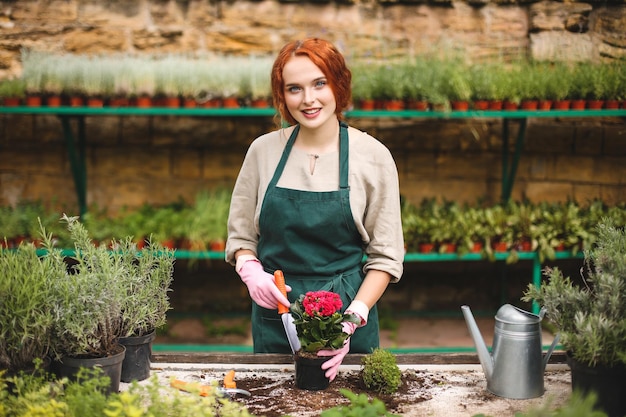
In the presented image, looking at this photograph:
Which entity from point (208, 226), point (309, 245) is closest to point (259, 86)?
point (208, 226)

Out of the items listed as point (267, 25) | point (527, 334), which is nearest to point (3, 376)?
point (527, 334)

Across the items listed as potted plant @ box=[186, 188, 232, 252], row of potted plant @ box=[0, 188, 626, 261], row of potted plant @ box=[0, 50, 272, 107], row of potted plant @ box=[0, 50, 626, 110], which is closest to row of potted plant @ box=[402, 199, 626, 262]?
row of potted plant @ box=[0, 188, 626, 261]

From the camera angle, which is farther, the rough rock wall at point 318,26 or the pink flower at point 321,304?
the rough rock wall at point 318,26

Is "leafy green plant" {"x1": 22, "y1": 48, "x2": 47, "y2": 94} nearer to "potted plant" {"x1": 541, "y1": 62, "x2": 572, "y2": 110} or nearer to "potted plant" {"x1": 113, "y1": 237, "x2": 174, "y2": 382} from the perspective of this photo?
"potted plant" {"x1": 113, "y1": 237, "x2": 174, "y2": 382}

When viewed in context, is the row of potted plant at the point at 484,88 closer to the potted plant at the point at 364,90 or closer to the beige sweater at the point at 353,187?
the potted plant at the point at 364,90

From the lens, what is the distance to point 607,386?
4.79ft

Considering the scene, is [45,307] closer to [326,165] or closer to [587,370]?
[326,165]

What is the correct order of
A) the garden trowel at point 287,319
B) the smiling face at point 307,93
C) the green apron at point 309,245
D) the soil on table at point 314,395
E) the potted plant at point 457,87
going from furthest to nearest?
1. the potted plant at point 457,87
2. the green apron at point 309,245
3. the smiling face at point 307,93
4. the garden trowel at point 287,319
5. the soil on table at point 314,395

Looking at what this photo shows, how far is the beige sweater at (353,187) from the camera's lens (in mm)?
2068

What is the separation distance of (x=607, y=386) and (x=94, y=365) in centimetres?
108

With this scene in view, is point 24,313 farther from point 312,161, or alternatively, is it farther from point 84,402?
point 312,161

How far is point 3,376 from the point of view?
1507 mm

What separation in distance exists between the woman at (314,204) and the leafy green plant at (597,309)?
553mm

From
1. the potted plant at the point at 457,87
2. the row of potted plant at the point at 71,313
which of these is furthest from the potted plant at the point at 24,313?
the potted plant at the point at 457,87
